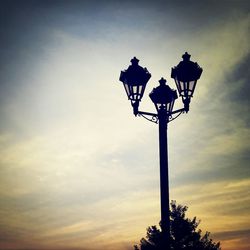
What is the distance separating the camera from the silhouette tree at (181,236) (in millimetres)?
32094

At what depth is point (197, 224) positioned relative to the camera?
3553 cm

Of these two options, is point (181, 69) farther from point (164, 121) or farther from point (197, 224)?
point (197, 224)

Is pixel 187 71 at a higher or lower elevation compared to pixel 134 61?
lower

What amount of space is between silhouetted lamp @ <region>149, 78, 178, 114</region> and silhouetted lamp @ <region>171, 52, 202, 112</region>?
337 mm

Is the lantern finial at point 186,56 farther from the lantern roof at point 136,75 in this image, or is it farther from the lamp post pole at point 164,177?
the lamp post pole at point 164,177

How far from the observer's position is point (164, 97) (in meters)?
7.05

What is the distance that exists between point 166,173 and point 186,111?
62.8 inches

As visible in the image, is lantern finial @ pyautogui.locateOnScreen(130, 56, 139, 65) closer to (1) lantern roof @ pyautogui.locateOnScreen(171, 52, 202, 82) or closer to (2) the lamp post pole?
(1) lantern roof @ pyautogui.locateOnScreen(171, 52, 202, 82)

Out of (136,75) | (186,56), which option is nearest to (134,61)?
(136,75)

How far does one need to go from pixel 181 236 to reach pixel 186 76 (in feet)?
95.9

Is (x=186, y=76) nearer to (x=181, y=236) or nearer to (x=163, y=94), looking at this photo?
(x=163, y=94)

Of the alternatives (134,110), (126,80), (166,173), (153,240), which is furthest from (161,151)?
(153,240)

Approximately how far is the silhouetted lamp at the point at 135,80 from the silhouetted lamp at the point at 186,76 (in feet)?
2.04

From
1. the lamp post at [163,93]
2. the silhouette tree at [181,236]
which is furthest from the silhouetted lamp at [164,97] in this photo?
the silhouette tree at [181,236]
